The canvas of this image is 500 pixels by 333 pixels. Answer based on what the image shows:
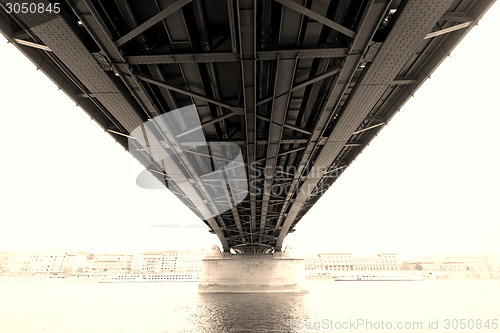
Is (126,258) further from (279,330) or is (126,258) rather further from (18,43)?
(18,43)

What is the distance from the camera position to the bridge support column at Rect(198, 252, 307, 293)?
169ft

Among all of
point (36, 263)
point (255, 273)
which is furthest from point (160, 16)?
point (36, 263)

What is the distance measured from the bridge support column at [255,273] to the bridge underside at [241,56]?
43.1 metres

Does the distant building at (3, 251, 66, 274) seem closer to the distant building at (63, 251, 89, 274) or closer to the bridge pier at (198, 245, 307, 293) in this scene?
the distant building at (63, 251, 89, 274)

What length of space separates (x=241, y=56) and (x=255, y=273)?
49076 mm

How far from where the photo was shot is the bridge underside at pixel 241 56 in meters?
6.36

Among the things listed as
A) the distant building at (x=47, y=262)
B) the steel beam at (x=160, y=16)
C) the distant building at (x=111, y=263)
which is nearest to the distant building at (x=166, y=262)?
the distant building at (x=111, y=263)

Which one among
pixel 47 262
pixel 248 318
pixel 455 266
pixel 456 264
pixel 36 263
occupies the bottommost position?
pixel 248 318

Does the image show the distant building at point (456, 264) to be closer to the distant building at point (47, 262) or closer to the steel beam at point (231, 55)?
the steel beam at point (231, 55)

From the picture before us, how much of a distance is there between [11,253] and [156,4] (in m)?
211

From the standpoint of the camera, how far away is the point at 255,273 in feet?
170

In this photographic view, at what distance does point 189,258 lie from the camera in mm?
173875

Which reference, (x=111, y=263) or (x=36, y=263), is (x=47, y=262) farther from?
(x=111, y=263)

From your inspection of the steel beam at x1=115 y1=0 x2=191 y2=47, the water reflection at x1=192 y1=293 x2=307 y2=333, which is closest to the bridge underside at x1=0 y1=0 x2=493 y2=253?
the steel beam at x1=115 y1=0 x2=191 y2=47
